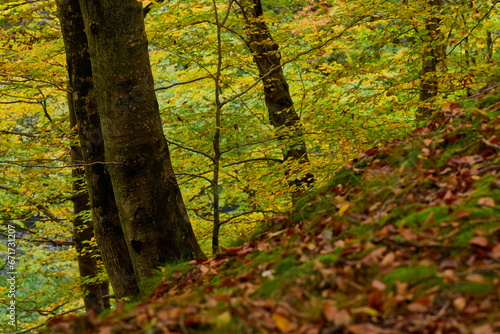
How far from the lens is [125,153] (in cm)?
341

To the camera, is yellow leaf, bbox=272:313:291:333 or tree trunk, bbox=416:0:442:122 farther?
tree trunk, bbox=416:0:442:122

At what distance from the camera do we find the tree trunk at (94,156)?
4.26m

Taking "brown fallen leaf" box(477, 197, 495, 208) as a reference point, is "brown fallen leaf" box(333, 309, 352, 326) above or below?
below

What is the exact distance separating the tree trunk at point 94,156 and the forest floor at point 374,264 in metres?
1.60

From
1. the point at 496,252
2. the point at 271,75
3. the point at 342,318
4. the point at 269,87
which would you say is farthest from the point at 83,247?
the point at 496,252

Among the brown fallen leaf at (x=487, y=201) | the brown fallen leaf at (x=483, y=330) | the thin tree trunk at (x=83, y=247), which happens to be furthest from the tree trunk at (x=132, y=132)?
the thin tree trunk at (x=83, y=247)

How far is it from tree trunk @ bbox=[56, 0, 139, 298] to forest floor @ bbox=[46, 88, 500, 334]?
5.24ft

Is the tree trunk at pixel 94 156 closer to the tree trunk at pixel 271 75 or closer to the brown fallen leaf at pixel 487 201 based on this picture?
the tree trunk at pixel 271 75

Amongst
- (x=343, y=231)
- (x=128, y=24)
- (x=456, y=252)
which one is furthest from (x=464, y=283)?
(x=128, y=24)

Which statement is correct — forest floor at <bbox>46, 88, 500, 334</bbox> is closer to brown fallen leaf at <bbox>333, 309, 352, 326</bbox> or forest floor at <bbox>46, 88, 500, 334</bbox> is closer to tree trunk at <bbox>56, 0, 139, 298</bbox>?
brown fallen leaf at <bbox>333, 309, 352, 326</bbox>

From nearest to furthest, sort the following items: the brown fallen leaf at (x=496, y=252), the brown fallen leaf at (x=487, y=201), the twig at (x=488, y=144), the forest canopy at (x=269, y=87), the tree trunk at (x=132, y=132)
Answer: the brown fallen leaf at (x=496, y=252)
the brown fallen leaf at (x=487, y=201)
the twig at (x=488, y=144)
the tree trunk at (x=132, y=132)
the forest canopy at (x=269, y=87)

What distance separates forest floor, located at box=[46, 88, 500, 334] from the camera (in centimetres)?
153

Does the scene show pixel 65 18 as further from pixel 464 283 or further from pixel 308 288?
pixel 464 283

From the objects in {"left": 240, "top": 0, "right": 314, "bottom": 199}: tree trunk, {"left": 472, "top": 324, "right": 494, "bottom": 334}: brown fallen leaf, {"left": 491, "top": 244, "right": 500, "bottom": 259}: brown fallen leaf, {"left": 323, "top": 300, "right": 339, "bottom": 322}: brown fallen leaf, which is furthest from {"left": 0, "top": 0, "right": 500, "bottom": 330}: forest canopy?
{"left": 472, "top": 324, "right": 494, "bottom": 334}: brown fallen leaf
